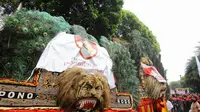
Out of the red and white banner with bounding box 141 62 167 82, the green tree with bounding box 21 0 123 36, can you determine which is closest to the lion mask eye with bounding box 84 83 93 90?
the red and white banner with bounding box 141 62 167 82

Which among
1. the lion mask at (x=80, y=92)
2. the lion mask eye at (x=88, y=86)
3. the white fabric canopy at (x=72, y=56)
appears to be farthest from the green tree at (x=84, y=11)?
the lion mask eye at (x=88, y=86)

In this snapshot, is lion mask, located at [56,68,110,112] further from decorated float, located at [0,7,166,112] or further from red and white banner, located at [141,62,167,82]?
red and white banner, located at [141,62,167,82]

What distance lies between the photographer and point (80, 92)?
10.9 ft

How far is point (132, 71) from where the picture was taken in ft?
22.2

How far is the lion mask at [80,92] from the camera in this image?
10.9 ft

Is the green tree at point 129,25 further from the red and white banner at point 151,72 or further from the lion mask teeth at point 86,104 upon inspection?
the lion mask teeth at point 86,104

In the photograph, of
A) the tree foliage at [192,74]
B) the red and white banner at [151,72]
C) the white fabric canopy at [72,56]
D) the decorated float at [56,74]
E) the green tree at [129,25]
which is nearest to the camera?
the decorated float at [56,74]

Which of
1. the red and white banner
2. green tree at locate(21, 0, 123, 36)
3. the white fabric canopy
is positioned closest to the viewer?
the white fabric canopy

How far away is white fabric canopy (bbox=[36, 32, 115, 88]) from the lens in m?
3.95

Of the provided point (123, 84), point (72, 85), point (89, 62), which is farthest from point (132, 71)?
point (72, 85)

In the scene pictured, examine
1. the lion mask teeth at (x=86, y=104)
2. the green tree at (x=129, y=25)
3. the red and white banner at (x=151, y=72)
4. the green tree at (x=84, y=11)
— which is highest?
the green tree at (x=129, y=25)

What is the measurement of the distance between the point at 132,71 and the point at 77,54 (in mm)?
2990

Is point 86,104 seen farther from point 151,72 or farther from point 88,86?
point 151,72

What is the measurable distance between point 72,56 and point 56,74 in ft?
1.63
